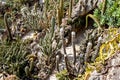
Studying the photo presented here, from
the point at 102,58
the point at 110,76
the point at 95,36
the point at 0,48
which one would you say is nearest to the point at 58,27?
the point at 95,36

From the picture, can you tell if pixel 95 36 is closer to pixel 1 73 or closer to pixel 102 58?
pixel 102 58

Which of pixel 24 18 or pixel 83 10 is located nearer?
pixel 83 10

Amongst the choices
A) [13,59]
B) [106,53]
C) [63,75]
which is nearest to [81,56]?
[63,75]

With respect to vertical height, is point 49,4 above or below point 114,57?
above

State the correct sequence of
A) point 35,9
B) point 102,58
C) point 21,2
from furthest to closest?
point 21,2 < point 35,9 < point 102,58

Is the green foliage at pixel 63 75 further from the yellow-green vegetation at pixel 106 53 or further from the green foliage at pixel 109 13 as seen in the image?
the green foliage at pixel 109 13

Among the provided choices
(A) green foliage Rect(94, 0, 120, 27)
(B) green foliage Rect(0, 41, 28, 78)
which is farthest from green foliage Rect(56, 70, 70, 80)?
(A) green foliage Rect(94, 0, 120, 27)

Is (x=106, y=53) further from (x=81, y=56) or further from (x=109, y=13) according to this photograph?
(x=109, y=13)

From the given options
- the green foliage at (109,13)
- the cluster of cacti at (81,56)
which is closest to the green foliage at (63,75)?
the cluster of cacti at (81,56)

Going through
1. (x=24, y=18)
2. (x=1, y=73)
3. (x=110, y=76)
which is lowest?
(x=1, y=73)
